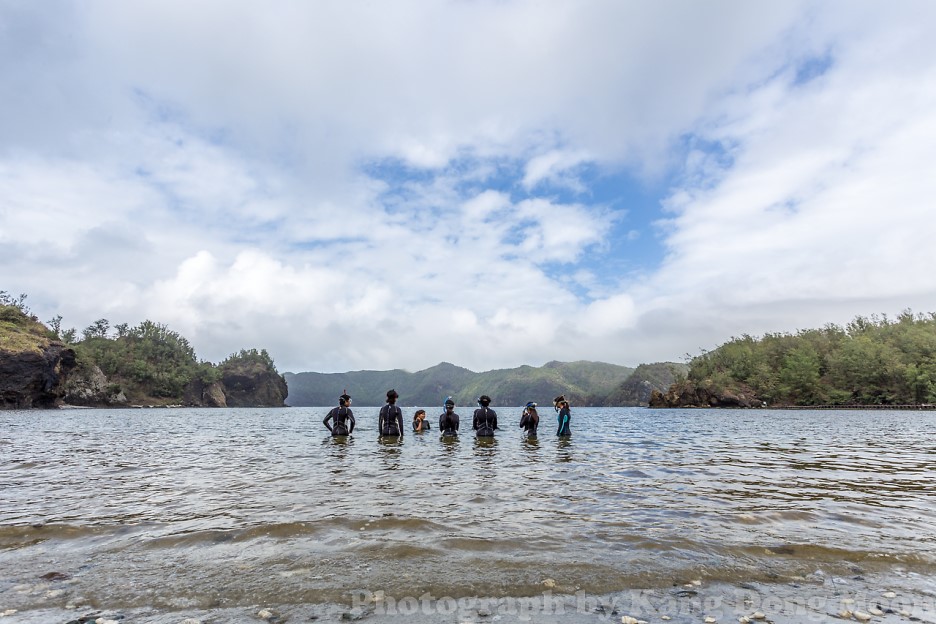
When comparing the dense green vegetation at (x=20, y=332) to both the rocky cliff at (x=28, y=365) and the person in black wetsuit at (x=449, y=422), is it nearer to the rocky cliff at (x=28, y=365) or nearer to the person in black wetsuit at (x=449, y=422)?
the rocky cliff at (x=28, y=365)

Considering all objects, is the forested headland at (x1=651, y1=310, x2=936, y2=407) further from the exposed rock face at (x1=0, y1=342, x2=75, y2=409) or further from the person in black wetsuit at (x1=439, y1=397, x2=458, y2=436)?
the exposed rock face at (x1=0, y1=342, x2=75, y2=409)

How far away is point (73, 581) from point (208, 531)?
79.7 inches

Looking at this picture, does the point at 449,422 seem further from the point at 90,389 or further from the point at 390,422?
the point at 90,389

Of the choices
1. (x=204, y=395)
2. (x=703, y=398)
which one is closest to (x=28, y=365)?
(x=204, y=395)

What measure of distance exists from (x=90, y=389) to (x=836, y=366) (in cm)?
20777

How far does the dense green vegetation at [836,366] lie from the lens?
3875 inches

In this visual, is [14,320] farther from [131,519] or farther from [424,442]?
[131,519]

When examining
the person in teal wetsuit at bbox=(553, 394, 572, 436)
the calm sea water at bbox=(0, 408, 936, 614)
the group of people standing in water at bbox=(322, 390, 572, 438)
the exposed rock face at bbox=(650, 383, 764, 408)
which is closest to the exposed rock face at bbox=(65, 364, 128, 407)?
the group of people standing in water at bbox=(322, 390, 572, 438)

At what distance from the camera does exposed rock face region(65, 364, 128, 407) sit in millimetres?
132250

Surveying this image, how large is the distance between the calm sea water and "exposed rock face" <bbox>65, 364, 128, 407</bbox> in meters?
156

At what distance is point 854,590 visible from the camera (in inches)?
196

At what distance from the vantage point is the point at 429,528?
733 centimetres

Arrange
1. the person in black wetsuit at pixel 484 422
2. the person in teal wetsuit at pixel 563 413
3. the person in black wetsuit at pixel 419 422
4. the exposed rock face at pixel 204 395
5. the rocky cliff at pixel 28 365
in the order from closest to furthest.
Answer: the person in black wetsuit at pixel 484 422 < the person in teal wetsuit at pixel 563 413 < the person in black wetsuit at pixel 419 422 < the rocky cliff at pixel 28 365 < the exposed rock face at pixel 204 395

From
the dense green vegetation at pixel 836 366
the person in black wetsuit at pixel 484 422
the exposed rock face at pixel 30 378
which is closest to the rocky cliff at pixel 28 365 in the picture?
the exposed rock face at pixel 30 378
